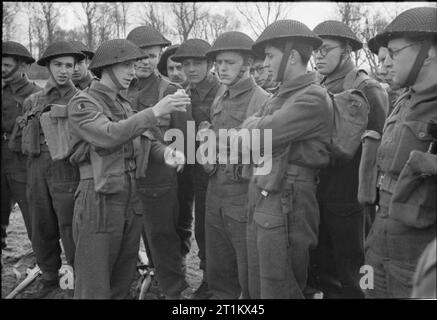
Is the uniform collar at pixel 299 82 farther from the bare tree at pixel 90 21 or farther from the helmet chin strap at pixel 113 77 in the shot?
the bare tree at pixel 90 21

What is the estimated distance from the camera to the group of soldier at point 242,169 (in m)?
2.70

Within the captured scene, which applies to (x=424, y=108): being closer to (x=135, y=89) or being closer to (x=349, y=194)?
(x=349, y=194)

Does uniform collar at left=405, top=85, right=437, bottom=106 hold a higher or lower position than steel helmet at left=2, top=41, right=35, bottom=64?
lower

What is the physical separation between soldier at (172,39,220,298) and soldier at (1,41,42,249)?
1.92 m

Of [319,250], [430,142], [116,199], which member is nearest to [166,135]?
[116,199]

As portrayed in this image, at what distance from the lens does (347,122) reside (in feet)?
10.8

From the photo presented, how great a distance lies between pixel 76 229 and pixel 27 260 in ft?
8.25

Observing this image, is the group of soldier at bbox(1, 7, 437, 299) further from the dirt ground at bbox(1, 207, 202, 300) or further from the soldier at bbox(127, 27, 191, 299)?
the dirt ground at bbox(1, 207, 202, 300)

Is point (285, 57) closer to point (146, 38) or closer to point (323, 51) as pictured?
point (323, 51)

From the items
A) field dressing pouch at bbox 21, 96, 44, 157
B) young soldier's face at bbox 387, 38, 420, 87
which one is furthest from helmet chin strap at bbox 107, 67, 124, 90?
young soldier's face at bbox 387, 38, 420, 87

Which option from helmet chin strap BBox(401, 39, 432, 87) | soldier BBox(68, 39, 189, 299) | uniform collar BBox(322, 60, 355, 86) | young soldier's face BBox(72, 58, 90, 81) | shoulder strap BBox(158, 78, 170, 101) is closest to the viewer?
helmet chin strap BBox(401, 39, 432, 87)

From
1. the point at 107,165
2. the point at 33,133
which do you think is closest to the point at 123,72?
the point at 107,165

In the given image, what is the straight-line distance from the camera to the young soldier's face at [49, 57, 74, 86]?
4449mm

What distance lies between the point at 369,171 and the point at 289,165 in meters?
0.53
